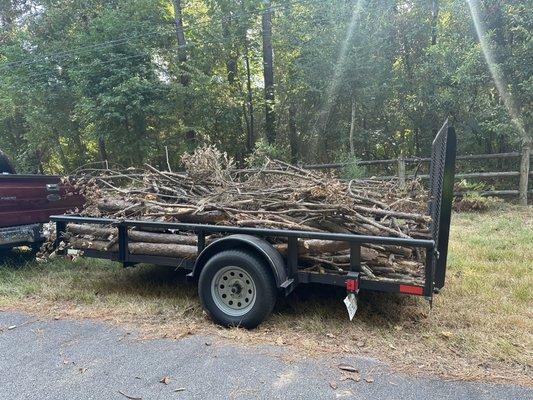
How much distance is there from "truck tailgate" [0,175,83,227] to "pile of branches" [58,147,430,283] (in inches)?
35.5

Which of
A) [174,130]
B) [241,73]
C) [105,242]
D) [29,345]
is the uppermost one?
[241,73]

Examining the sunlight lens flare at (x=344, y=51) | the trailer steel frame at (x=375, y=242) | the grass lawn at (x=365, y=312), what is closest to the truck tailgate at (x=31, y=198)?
the grass lawn at (x=365, y=312)

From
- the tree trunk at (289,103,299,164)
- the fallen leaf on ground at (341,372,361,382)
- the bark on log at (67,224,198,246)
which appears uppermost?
the tree trunk at (289,103,299,164)

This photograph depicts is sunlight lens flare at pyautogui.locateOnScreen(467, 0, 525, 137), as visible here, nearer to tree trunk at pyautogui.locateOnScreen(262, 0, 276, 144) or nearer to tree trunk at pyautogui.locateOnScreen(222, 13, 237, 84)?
tree trunk at pyautogui.locateOnScreen(262, 0, 276, 144)

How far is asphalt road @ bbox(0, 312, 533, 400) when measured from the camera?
2.66 m

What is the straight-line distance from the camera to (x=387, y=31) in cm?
1323

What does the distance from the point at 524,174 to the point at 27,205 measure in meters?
11.3

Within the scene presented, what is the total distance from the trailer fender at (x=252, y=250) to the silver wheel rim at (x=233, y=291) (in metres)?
0.20

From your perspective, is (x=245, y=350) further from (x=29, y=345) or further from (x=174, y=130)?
(x=174, y=130)

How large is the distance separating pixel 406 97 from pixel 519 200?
4.64m

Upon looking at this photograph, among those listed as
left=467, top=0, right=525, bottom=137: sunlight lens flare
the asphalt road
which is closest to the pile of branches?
the asphalt road

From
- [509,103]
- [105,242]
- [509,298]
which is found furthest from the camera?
[509,103]

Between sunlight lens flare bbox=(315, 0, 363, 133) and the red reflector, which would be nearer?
the red reflector

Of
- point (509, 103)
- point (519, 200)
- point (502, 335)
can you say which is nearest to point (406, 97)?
point (509, 103)
